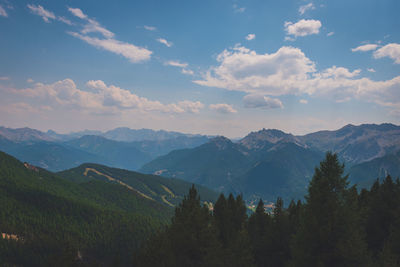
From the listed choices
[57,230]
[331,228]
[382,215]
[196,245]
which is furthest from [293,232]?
[57,230]

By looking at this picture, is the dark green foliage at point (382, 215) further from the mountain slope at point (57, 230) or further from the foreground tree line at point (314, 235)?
the mountain slope at point (57, 230)

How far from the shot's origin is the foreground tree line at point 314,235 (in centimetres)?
2270

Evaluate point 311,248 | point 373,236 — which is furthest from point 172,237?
point 373,236

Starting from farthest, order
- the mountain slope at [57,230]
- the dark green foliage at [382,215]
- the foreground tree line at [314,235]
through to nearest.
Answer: the mountain slope at [57,230] → the dark green foliage at [382,215] → the foreground tree line at [314,235]

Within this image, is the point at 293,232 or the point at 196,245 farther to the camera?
the point at 293,232

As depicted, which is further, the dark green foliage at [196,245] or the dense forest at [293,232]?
the dark green foliage at [196,245]

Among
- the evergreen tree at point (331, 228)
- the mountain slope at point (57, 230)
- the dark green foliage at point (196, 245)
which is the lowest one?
the mountain slope at point (57, 230)

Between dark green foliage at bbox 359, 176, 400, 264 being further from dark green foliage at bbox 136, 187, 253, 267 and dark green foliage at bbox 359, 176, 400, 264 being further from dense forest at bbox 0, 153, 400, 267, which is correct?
dark green foliage at bbox 136, 187, 253, 267

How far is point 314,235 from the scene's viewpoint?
76.5 ft

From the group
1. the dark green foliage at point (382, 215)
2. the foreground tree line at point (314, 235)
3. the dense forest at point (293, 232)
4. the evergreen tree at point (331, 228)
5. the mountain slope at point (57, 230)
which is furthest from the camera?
the mountain slope at point (57, 230)

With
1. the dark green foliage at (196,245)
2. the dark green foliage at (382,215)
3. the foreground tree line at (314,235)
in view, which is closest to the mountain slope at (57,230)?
the foreground tree line at (314,235)

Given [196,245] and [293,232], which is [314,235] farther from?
[293,232]

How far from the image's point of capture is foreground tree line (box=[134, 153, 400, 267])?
22.7 metres

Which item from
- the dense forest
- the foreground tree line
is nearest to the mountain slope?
the dense forest
